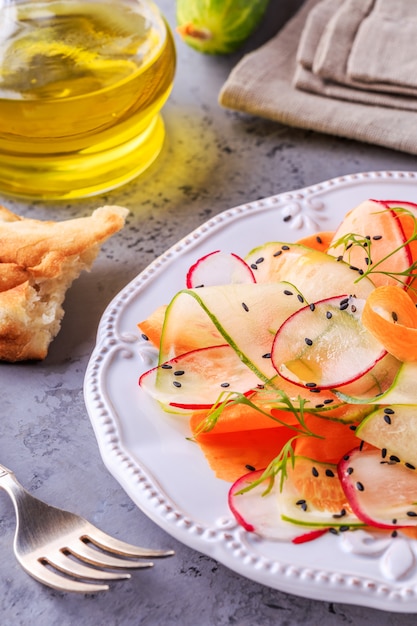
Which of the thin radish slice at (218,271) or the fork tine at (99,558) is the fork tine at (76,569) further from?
the thin radish slice at (218,271)

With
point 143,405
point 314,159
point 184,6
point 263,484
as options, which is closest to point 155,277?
point 143,405

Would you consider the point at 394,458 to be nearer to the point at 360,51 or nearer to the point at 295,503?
the point at 295,503

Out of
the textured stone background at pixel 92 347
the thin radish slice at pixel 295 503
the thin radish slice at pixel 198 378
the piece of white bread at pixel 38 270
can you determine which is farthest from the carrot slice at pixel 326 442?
the piece of white bread at pixel 38 270

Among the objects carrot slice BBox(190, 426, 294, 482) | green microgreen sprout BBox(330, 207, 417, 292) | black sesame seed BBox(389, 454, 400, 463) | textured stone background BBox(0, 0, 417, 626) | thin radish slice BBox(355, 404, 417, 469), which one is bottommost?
textured stone background BBox(0, 0, 417, 626)

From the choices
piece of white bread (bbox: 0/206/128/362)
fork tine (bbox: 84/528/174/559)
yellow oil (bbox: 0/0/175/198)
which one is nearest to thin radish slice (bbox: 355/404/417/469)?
fork tine (bbox: 84/528/174/559)

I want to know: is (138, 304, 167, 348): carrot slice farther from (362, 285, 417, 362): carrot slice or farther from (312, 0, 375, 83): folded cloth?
(312, 0, 375, 83): folded cloth

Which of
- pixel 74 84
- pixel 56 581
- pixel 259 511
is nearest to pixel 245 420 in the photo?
pixel 259 511
